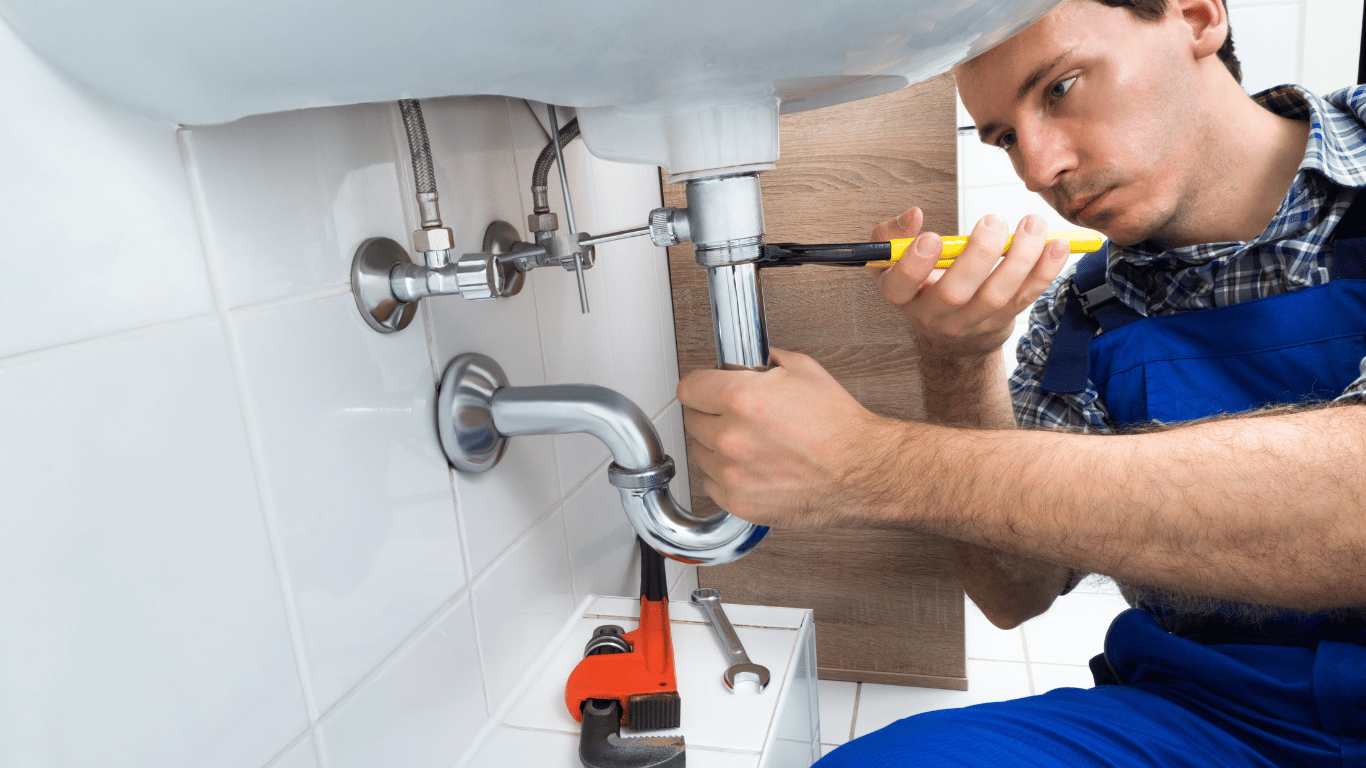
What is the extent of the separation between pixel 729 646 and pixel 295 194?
529mm

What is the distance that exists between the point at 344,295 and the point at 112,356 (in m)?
0.16

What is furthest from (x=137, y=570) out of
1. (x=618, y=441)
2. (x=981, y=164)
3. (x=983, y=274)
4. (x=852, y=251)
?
(x=981, y=164)

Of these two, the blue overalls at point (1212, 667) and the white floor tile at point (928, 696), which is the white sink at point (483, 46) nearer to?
the blue overalls at point (1212, 667)

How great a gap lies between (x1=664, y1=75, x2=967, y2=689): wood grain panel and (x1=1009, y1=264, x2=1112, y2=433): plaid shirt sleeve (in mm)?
215

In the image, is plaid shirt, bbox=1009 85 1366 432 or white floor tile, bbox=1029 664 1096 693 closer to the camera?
plaid shirt, bbox=1009 85 1366 432

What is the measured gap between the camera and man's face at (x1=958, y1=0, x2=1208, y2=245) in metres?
0.73

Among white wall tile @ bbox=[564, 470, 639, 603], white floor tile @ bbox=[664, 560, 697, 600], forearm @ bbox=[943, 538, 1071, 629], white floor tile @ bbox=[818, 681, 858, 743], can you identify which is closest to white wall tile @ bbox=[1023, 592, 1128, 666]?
white floor tile @ bbox=[818, 681, 858, 743]

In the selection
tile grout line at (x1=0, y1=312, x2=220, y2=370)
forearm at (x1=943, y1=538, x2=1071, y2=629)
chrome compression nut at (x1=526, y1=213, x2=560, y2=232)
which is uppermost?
chrome compression nut at (x1=526, y1=213, x2=560, y2=232)

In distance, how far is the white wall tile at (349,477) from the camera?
46 centimetres

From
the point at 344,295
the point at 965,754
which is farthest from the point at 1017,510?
the point at 344,295

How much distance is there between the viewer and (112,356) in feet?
1.17

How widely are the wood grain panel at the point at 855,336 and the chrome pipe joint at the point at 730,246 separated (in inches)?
24.4

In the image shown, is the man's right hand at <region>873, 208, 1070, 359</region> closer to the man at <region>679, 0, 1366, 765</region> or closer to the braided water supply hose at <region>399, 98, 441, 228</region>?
the man at <region>679, 0, 1366, 765</region>

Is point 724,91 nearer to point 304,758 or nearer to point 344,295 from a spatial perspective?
point 344,295
